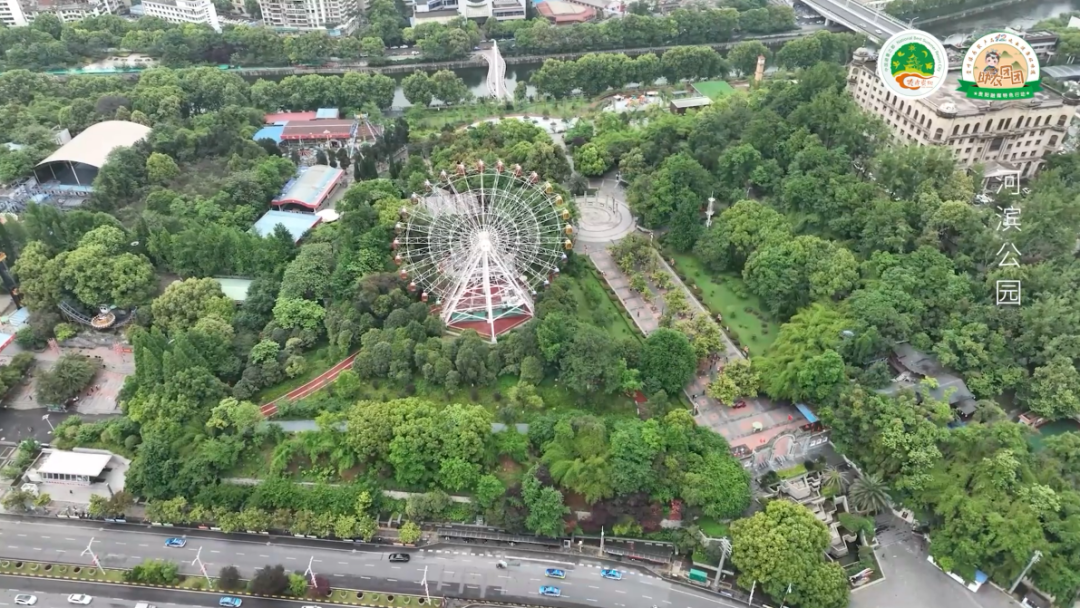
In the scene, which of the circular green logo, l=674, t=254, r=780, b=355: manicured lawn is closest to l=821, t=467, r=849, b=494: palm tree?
l=674, t=254, r=780, b=355: manicured lawn

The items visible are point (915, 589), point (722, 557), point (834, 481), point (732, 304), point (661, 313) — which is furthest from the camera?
point (732, 304)

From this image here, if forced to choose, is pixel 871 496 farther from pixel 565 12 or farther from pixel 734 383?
pixel 565 12

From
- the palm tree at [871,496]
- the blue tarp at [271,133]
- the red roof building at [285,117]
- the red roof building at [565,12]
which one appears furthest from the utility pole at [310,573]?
the red roof building at [565,12]

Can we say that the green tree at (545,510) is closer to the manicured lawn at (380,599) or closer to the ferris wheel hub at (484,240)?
the manicured lawn at (380,599)

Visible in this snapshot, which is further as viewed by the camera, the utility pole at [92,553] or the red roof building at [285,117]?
the red roof building at [285,117]

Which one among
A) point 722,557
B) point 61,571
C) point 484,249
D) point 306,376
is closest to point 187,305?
point 306,376
